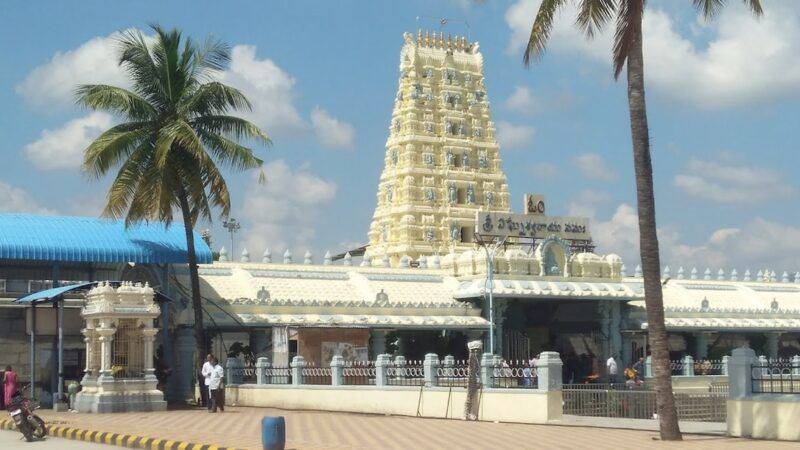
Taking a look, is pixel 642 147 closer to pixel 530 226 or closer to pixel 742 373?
pixel 742 373

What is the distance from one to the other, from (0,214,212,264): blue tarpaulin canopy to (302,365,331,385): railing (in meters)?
6.08

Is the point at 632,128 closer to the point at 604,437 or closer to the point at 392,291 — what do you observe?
the point at 604,437

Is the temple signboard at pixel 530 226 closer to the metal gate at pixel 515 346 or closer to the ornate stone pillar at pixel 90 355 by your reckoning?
the metal gate at pixel 515 346

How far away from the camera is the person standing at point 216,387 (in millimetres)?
29078

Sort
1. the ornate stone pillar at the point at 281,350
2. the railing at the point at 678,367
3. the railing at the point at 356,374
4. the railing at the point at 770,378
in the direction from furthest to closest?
the railing at the point at 678,367 < the ornate stone pillar at the point at 281,350 < the railing at the point at 356,374 < the railing at the point at 770,378

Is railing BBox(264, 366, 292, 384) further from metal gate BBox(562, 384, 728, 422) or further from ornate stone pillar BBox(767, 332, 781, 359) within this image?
ornate stone pillar BBox(767, 332, 781, 359)

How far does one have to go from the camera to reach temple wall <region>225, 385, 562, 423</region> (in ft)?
81.8

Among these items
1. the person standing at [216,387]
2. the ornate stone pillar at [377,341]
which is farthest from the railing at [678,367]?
the person standing at [216,387]

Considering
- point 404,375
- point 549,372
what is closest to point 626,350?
point 404,375

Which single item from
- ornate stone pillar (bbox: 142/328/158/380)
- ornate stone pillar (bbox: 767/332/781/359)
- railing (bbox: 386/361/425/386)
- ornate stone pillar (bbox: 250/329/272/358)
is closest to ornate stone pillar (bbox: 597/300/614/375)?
ornate stone pillar (bbox: 767/332/781/359)

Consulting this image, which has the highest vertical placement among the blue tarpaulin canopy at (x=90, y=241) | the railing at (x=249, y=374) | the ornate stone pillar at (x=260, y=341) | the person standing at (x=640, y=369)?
the blue tarpaulin canopy at (x=90, y=241)

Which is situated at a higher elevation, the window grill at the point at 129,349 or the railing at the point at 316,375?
the window grill at the point at 129,349

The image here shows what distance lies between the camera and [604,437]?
20219 mm

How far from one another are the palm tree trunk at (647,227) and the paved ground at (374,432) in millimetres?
1219
